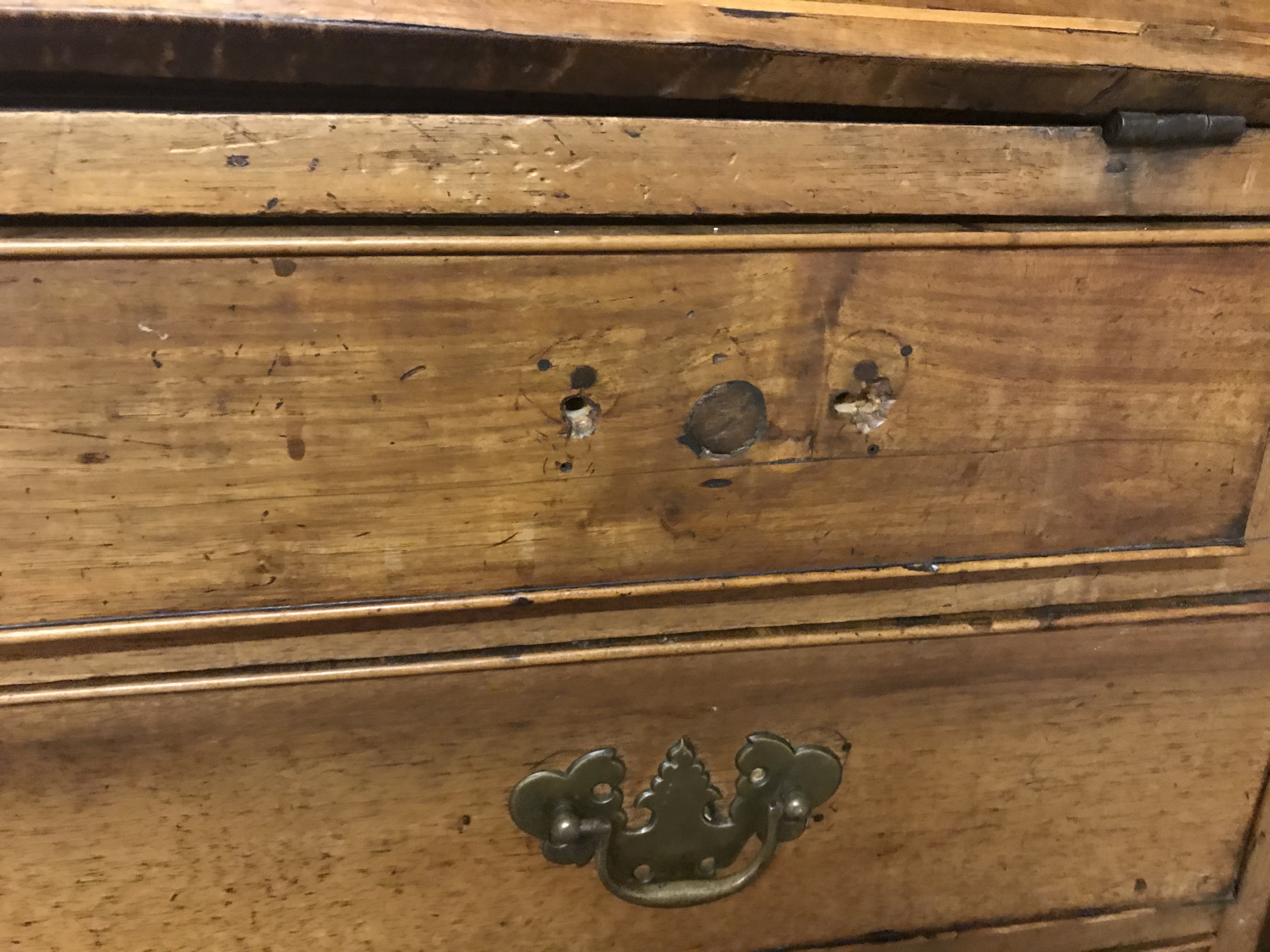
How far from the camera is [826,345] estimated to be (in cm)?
40

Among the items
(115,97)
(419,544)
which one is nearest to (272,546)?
(419,544)

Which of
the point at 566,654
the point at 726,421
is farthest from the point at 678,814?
the point at 726,421

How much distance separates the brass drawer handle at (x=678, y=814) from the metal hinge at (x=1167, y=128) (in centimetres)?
37

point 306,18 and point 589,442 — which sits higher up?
point 306,18

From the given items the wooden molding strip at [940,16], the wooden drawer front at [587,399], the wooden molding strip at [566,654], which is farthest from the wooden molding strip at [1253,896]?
the wooden molding strip at [940,16]

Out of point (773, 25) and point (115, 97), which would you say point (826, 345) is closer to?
point (773, 25)

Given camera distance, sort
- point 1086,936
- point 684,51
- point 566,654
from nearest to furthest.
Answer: point 684,51 → point 566,654 → point 1086,936

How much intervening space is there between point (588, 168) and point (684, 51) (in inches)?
2.4

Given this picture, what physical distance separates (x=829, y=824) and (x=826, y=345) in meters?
0.32

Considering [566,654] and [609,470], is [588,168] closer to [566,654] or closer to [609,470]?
[609,470]

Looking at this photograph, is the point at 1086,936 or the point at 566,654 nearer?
the point at 566,654

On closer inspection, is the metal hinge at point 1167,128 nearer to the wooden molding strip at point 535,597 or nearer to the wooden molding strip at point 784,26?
the wooden molding strip at point 784,26

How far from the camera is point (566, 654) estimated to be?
45 centimetres

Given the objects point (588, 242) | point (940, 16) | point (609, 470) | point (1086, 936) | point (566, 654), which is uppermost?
point (940, 16)
